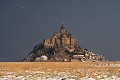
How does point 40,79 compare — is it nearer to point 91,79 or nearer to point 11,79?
point 11,79

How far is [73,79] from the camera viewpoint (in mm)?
22828

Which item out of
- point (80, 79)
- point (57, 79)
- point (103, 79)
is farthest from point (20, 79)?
point (103, 79)

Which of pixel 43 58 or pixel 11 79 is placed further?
pixel 43 58

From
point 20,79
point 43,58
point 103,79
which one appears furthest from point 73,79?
point 43,58

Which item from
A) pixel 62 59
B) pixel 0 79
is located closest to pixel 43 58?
pixel 62 59

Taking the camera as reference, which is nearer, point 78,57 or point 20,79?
point 20,79

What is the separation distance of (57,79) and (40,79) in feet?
4.11

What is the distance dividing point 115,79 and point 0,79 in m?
8.21

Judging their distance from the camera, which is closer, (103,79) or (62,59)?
(103,79)

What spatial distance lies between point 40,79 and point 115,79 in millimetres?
5339

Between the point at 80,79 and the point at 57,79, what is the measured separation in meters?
1.64

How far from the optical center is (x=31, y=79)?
23469 millimetres

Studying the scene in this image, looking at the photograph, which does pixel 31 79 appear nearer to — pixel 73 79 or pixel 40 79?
pixel 40 79

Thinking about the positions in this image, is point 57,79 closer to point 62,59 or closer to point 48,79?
point 48,79
